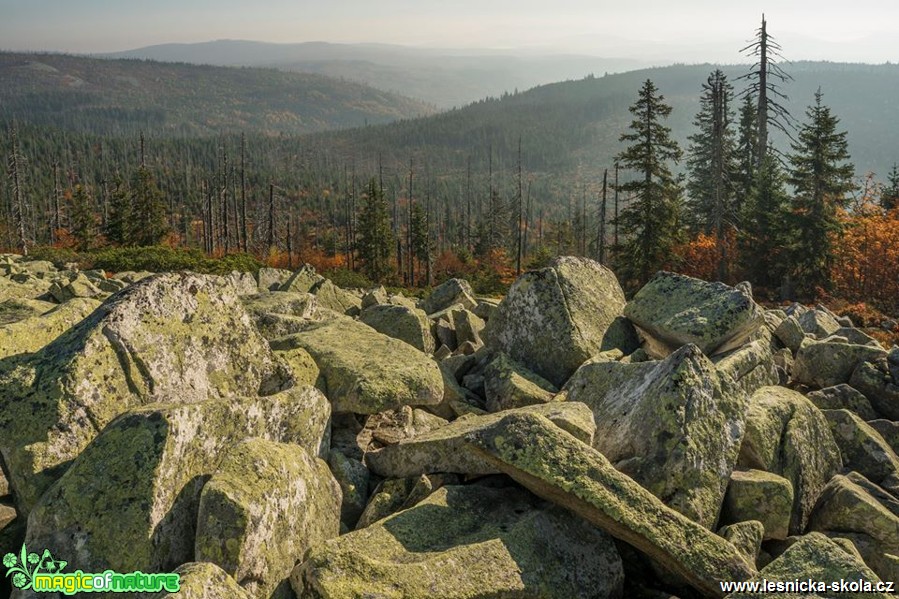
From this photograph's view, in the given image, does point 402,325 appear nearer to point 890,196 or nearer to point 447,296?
point 447,296

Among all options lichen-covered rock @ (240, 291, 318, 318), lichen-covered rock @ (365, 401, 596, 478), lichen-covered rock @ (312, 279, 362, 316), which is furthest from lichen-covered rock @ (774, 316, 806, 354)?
lichen-covered rock @ (312, 279, 362, 316)

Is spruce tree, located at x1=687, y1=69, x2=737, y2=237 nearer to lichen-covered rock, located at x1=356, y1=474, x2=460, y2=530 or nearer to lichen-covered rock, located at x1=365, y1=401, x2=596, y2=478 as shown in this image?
lichen-covered rock, located at x1=365, y1=401, x2=596, y2=478

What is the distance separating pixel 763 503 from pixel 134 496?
6.83 m

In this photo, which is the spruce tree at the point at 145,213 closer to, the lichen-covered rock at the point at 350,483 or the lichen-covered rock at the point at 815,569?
the lichen-covered rock at the point at 350,483

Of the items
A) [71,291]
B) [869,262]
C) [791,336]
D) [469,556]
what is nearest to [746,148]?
[869,262]

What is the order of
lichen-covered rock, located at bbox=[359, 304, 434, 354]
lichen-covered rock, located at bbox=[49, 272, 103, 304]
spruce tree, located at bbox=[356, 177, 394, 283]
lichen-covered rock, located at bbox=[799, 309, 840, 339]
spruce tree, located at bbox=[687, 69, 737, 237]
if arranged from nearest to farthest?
1. lichen-covered rock, located at bbox=[359, 304, 434, 354]
2. lichen-covered rock, located at bbox=[799, 309, 840, 339]
3. lichen-covered rock, located at bbox=[49, 272, 103, 304]
4. spruce tree, located at bbox=[687, 69, 737, 237]
5. spruce tree, located at bbox=[356, 177, 394, 283]

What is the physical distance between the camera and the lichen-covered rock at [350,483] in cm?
745

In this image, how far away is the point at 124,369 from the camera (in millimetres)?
6980

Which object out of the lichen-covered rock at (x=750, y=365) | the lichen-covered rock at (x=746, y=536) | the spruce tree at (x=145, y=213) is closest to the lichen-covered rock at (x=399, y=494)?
the lichen-covered rock at (x=746, y=536)

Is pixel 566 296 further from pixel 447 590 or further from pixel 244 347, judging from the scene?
pixel 447 590

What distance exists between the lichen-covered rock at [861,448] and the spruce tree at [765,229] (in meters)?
35.6

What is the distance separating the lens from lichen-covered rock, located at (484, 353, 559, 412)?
33.2 feet

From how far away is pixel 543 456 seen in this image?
251 inches

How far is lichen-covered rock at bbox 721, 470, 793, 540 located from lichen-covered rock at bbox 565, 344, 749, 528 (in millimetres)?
220
